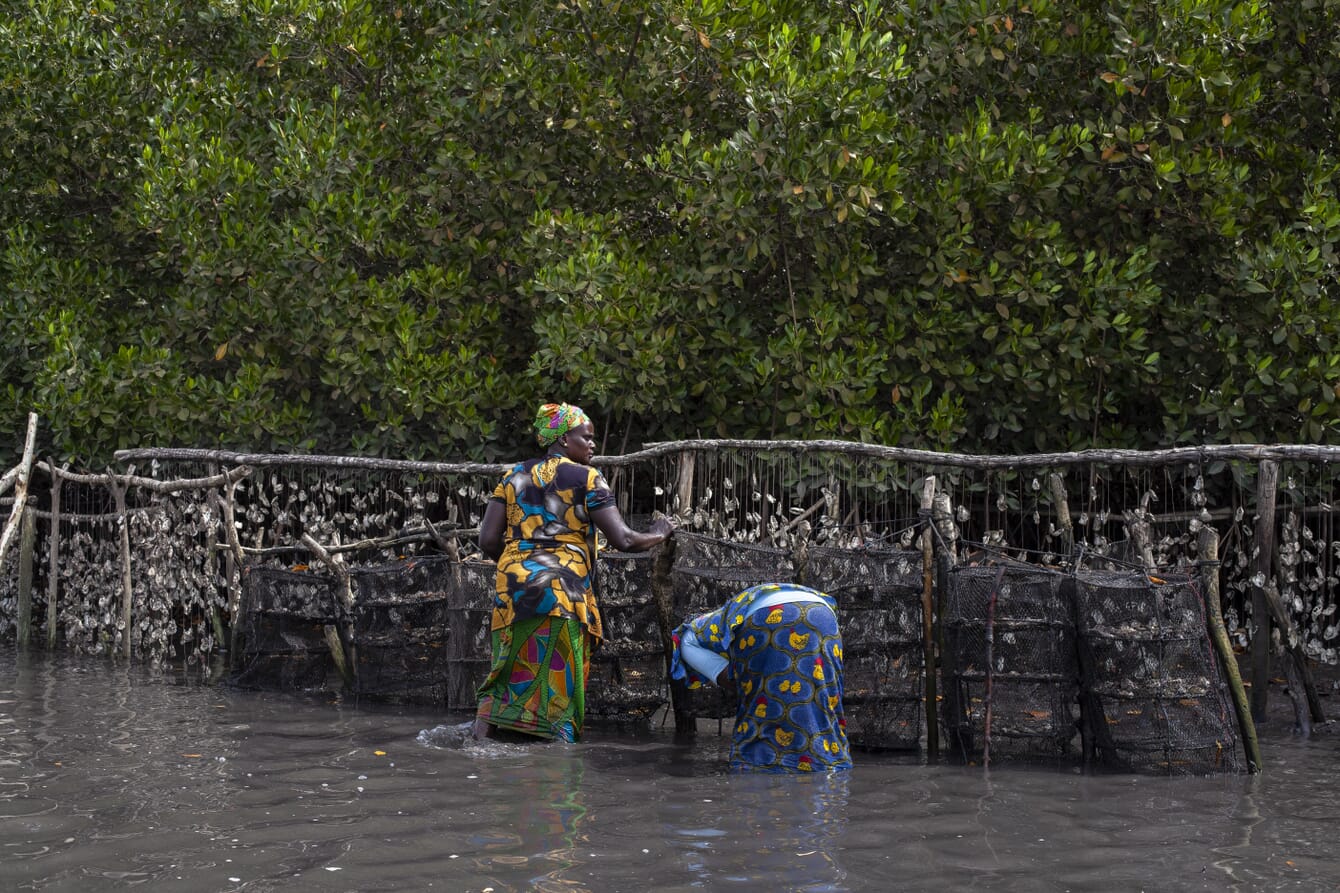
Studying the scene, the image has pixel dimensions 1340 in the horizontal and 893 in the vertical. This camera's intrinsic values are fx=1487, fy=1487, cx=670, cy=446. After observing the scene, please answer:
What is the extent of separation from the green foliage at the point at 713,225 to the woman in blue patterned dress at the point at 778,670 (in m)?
3.40

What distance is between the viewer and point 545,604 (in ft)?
23.3

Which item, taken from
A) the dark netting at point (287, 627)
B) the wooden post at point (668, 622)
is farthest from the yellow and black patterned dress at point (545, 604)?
the dark netting at point (287, 627)

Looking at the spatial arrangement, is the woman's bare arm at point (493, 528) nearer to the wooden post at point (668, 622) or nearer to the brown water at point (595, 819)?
the wooden post at point (668, 622)

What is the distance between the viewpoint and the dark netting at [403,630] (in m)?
8.60

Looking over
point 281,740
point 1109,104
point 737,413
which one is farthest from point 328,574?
point 1109,104

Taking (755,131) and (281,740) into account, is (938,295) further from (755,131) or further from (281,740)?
(281,740)

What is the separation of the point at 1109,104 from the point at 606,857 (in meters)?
6.76

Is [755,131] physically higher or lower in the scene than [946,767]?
higher

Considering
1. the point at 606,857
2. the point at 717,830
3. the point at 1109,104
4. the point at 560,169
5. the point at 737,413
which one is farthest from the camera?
the point at 560,169

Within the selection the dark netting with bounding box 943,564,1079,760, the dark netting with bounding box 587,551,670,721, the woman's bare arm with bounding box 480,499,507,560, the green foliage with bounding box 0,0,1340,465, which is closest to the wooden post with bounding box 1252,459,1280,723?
the dark netting with bounding box 943,564,1079,760

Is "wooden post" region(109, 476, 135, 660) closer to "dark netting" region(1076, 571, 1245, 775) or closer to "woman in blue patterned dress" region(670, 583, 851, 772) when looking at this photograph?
"woman in blue patterned dress" region(670, 583, 851, 772)

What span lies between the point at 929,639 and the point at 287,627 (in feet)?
13.8

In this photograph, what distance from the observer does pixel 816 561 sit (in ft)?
24.4

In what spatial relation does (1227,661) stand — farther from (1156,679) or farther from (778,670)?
(778,670)
